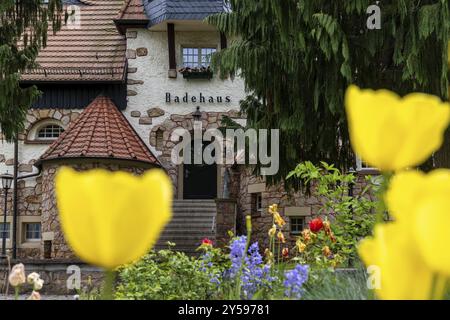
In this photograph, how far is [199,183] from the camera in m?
17.3

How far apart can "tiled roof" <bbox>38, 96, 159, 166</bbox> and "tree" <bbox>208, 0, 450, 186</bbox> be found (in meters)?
5.45

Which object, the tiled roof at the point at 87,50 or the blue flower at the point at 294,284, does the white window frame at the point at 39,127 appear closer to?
the tiled roof at the point at 87,50

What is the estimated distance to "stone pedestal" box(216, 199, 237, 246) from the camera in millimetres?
14383

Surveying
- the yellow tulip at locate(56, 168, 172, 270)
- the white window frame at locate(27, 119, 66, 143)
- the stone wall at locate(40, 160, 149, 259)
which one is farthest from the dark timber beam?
the yellow tulip at locate(56, 168, 172, 270)

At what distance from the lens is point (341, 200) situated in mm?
6316

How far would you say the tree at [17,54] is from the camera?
11.0 metres

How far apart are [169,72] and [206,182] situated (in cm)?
284

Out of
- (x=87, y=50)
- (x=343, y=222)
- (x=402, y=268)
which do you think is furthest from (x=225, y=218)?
(x=402, y=268)

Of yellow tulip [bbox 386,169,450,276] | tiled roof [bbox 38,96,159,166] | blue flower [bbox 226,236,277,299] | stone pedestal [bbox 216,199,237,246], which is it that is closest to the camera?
yellow tulip [bbox 386,169,450,276]

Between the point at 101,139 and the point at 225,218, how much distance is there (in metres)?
3.32

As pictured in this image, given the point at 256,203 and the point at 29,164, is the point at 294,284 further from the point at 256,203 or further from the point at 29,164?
the point at 29,164

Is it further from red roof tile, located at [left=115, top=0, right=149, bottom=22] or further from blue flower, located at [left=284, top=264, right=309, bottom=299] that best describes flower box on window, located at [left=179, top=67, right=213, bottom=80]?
blue flower, located at [left=284, top=264, right=309, bottom=299]

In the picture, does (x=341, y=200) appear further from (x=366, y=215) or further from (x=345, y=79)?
(x=345, y=79)
